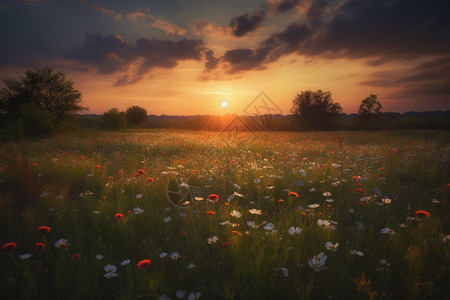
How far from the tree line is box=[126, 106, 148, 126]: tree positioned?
23006 mm

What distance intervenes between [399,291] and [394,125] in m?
52.6

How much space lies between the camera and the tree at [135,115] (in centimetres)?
7644

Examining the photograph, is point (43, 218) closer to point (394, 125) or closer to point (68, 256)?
point (68, 256)

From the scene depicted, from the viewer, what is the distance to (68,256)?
7.18 ft

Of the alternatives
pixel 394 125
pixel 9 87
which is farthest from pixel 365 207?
pixel 394 125

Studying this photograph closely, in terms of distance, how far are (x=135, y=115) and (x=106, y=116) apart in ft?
81.1

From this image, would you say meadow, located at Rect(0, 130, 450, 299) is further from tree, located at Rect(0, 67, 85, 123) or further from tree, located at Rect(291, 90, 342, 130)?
tree, located at Rect(291, 90, 342, 130)

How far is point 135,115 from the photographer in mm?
76438

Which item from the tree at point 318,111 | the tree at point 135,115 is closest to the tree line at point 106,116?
the tree at point 318,111

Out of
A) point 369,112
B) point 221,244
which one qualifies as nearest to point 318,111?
point 369,112

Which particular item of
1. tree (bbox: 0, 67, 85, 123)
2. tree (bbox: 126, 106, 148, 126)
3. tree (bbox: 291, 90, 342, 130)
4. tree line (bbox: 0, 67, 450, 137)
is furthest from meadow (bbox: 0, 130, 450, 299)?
tree (bbox: 126, 106, 148, 126)

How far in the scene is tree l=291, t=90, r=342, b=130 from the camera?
149 ft

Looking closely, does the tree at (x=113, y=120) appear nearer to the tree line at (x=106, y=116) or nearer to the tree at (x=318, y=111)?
the tree line at (x=106, y=116)

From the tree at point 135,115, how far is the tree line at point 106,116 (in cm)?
2301
